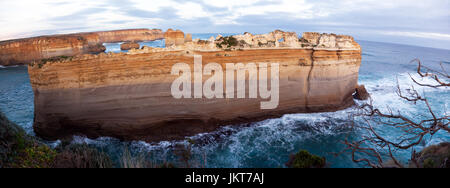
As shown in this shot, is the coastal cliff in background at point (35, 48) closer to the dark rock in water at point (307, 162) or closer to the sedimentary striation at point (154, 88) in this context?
the sedimentary striation at point (154, 88)

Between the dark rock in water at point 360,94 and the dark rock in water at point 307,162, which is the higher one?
the dark rock in water at point 360,94

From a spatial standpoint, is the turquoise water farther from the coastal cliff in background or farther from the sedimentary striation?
the coastal cliff in background

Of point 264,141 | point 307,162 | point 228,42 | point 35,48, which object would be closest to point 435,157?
point 307,162

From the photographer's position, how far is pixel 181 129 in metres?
9.75

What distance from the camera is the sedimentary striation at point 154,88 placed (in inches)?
345

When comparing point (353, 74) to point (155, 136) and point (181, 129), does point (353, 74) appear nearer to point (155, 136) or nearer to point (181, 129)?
point (181, 129)

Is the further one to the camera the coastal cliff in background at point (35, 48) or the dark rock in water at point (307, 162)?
the coastal cliff in background at point (35, 48)

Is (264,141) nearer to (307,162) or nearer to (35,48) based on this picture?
(307,162)

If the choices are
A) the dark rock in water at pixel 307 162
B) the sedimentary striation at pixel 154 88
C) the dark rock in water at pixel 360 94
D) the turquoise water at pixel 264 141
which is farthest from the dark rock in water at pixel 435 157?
the dark rock in water at pixel 360 94

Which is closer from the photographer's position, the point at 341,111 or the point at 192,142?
the point at 192,142

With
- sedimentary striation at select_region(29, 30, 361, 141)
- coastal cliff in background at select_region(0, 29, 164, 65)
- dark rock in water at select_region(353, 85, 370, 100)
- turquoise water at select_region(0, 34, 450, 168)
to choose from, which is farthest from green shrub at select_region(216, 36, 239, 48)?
coastal cliff in background at select_region(0, 29, 164, 65)

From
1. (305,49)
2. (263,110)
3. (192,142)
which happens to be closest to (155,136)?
(192,142)

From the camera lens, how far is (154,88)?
923cm
